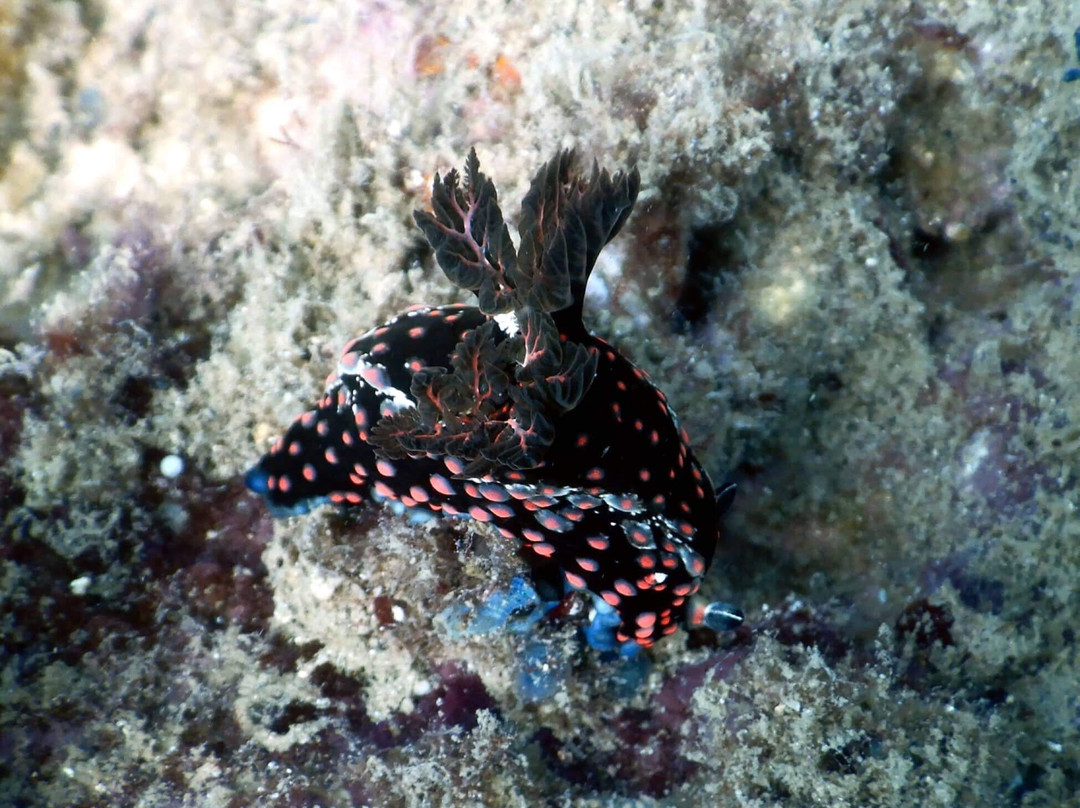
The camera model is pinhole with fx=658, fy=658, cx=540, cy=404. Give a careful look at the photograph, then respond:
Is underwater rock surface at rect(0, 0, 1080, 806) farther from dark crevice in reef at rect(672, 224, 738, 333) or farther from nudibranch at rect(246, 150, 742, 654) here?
nudibranch at rect(246, 150, 742, 654)

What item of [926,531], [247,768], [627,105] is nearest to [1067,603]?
[926,531]

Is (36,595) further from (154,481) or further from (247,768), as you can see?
(247,768)

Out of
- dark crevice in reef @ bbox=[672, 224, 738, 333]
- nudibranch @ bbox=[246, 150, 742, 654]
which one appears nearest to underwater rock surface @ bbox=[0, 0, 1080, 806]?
Answer: dark crevice in reef @ bbox=[672, 224, 738, 333]

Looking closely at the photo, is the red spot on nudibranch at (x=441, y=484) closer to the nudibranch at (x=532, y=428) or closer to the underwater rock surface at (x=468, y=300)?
the nudibranch at (x=532, y=428)

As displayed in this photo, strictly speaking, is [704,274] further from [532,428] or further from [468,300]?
[532,428]

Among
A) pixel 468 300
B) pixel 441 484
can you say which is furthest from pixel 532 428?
pixel 468 300

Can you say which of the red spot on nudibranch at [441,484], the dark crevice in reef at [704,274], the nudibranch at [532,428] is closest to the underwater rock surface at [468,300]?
the dark crevice in reef at [704,274]

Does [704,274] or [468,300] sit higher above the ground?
[704,274]

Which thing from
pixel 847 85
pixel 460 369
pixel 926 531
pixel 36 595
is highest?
pixel 847 85
